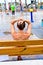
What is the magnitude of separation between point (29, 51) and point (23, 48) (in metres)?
0.11

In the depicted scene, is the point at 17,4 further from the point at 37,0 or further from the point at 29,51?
the point at 29,51

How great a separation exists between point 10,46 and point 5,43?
0.10m

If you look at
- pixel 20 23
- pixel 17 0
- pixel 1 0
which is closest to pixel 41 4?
pixel 17 0

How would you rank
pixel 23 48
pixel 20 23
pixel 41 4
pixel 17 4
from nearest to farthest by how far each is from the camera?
pixel 23 48 < pixel 20 23 < pixel 17 4 < pixel 41 4

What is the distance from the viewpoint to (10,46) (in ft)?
8.84

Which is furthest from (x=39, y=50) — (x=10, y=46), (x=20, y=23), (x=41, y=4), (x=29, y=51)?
(x=41, y=4)

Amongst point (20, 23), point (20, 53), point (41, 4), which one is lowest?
point (41, 4)

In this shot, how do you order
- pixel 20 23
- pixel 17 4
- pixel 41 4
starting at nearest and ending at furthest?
pixel 20 23
pixel 17 4
pixel 41 4

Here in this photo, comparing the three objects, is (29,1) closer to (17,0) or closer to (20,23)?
(17,0)

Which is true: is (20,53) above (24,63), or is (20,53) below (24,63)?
above

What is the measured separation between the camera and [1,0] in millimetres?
21688

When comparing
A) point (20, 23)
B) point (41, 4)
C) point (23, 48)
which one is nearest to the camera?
point (23, 48)

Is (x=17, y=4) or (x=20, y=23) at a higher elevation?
(x=20, y=23)

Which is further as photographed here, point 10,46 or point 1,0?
point 1,0
